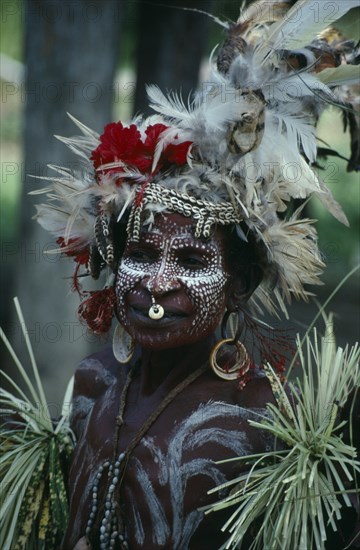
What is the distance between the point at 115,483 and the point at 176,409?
0.99ft

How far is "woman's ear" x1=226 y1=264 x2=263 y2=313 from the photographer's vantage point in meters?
3.50

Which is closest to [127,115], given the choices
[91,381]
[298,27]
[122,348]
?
[91,381]

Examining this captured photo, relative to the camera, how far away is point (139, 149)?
341 centimetres

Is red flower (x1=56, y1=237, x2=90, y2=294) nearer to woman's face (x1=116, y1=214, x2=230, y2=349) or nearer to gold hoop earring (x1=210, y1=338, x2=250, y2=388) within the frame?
woman's face (x1=116, y1=214, x2=230, y2=349)

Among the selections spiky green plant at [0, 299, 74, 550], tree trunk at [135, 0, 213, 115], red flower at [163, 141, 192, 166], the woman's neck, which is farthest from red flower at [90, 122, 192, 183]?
tree trunk at [135, 0, 213, 115]

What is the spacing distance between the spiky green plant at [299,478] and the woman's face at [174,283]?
29cm

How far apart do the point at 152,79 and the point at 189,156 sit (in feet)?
16.2

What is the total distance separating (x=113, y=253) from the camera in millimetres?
3525

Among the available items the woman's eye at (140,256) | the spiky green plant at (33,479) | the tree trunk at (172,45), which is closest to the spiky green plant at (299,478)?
the woman's eye at (140,256)

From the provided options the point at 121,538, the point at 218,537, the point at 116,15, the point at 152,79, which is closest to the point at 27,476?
the point at 121,538

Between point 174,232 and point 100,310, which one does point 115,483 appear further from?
point 174,232

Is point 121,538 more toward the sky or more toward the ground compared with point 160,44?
more toward the ground

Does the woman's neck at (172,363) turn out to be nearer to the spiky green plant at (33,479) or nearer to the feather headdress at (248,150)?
the feather headdress at (248,150)

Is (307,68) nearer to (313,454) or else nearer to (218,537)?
(313,454)
